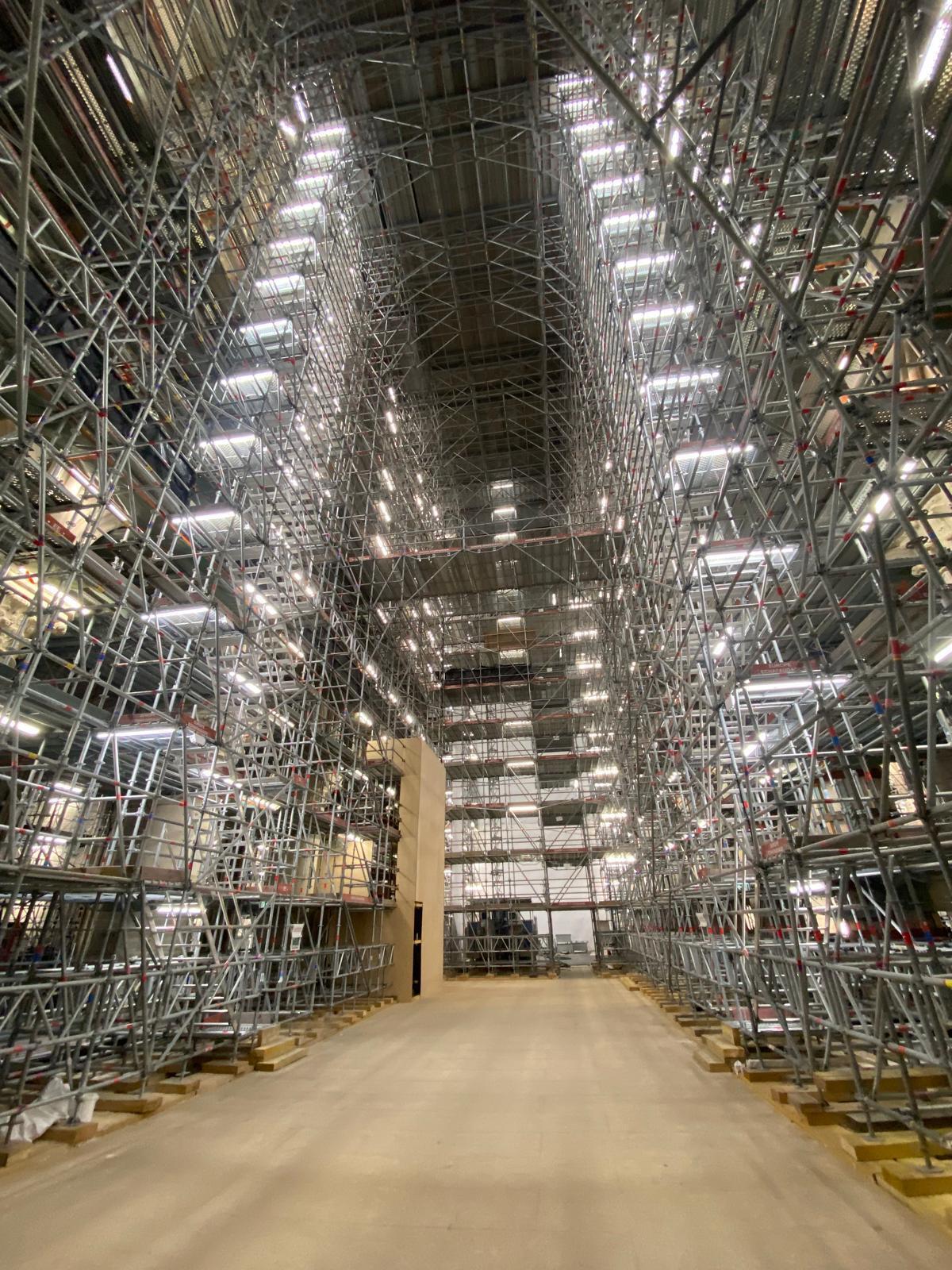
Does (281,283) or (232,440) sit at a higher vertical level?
Answer: (281,283)

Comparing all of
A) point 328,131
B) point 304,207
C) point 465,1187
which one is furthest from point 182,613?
point 328,131

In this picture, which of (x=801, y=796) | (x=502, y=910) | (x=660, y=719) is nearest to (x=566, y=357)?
(x=660, y=719)

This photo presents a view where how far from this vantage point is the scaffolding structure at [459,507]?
4418 mm

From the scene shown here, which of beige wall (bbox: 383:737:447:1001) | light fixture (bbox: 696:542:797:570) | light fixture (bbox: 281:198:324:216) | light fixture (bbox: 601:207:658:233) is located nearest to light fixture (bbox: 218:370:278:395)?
light fixture (bbox: 281:198:324:216)

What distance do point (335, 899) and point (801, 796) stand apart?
23.6ft

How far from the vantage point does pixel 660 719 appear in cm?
1099

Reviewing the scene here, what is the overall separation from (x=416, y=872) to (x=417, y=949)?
165cm

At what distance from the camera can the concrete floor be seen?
2.71 m

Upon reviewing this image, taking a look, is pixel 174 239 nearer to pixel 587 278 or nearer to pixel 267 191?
pixel 267 191

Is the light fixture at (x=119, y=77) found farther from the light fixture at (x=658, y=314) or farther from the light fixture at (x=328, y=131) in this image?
the light fixture at (x=658, y=314)

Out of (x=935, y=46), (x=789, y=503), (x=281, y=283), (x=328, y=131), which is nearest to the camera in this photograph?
(x=935, y=46)

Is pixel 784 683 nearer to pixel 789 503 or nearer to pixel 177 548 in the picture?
pixel 789 503

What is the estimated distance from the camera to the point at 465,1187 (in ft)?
11.0

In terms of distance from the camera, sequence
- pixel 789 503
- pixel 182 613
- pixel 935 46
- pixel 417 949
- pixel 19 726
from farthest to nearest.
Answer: pixel 417 949 → pixel 182 613 → pixel 19 726 → pixel 789 503 → pixel 935 46
